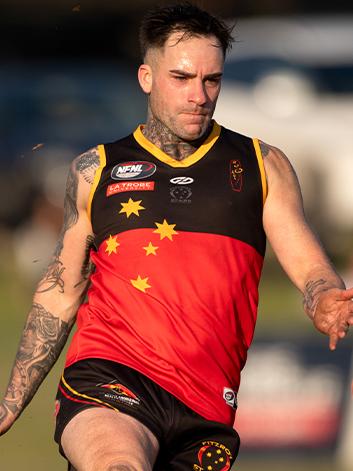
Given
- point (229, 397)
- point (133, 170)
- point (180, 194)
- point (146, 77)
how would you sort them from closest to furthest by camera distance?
point (229, 397), point (180, 194), point (133, 170), point (146, 77)

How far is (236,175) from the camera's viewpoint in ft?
19.6

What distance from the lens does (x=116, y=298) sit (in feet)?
19.0

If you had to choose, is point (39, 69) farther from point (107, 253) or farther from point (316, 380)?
point (107, 253)

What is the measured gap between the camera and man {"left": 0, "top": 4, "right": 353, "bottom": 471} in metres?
5.61

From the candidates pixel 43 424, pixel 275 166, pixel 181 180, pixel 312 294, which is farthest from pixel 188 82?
pixel 43 424

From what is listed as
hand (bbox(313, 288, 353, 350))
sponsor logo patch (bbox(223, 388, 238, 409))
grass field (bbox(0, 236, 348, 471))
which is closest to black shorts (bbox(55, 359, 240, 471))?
sponsor logo patch (bbox(223, 388, 238, 409))

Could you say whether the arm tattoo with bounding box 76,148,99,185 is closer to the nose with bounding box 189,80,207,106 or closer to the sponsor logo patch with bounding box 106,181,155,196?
the sponsor logo patch with bounding box 106,181,155,196

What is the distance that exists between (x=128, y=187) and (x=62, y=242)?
0.46m

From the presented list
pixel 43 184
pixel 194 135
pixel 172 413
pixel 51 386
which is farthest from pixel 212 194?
pixel 43 184

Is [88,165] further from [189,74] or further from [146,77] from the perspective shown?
[189,74]

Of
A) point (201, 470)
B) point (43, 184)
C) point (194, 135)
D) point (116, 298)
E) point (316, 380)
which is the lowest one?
point (43, 184)

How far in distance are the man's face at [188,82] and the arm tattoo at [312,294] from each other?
34.6 inches

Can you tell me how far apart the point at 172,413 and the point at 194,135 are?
1.26 meters

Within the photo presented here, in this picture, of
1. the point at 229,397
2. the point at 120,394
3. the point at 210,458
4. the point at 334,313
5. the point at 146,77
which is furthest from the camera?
the point at 146,77
